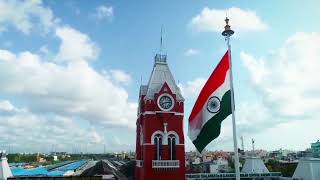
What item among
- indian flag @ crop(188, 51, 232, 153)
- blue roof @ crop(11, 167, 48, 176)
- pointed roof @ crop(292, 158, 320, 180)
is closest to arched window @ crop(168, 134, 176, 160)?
indian flag @ crop(188, 51, 232, 153)

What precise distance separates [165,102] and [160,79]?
8.77 ft

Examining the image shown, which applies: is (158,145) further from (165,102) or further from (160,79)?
(160,79)

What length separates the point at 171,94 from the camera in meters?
33.1

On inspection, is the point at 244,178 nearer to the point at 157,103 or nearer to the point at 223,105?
the point at 157,103

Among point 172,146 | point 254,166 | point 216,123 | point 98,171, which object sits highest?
point 216,123

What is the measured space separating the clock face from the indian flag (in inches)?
520

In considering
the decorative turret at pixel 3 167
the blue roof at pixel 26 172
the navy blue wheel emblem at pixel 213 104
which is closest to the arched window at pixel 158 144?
the decorative turret at pixel 3 167

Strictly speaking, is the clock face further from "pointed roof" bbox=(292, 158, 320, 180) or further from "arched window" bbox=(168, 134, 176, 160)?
"pointed roof" bbox=(292, 158, 320, 180)

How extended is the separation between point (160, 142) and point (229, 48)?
1560cm

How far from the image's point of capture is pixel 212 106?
18672mm

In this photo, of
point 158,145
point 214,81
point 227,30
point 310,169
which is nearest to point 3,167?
point 158,145

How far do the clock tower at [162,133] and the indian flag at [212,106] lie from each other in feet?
42.0

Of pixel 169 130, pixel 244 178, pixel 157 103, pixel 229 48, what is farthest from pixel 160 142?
pixel 244 178

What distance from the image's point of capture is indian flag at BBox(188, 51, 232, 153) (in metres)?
A: 18.4
